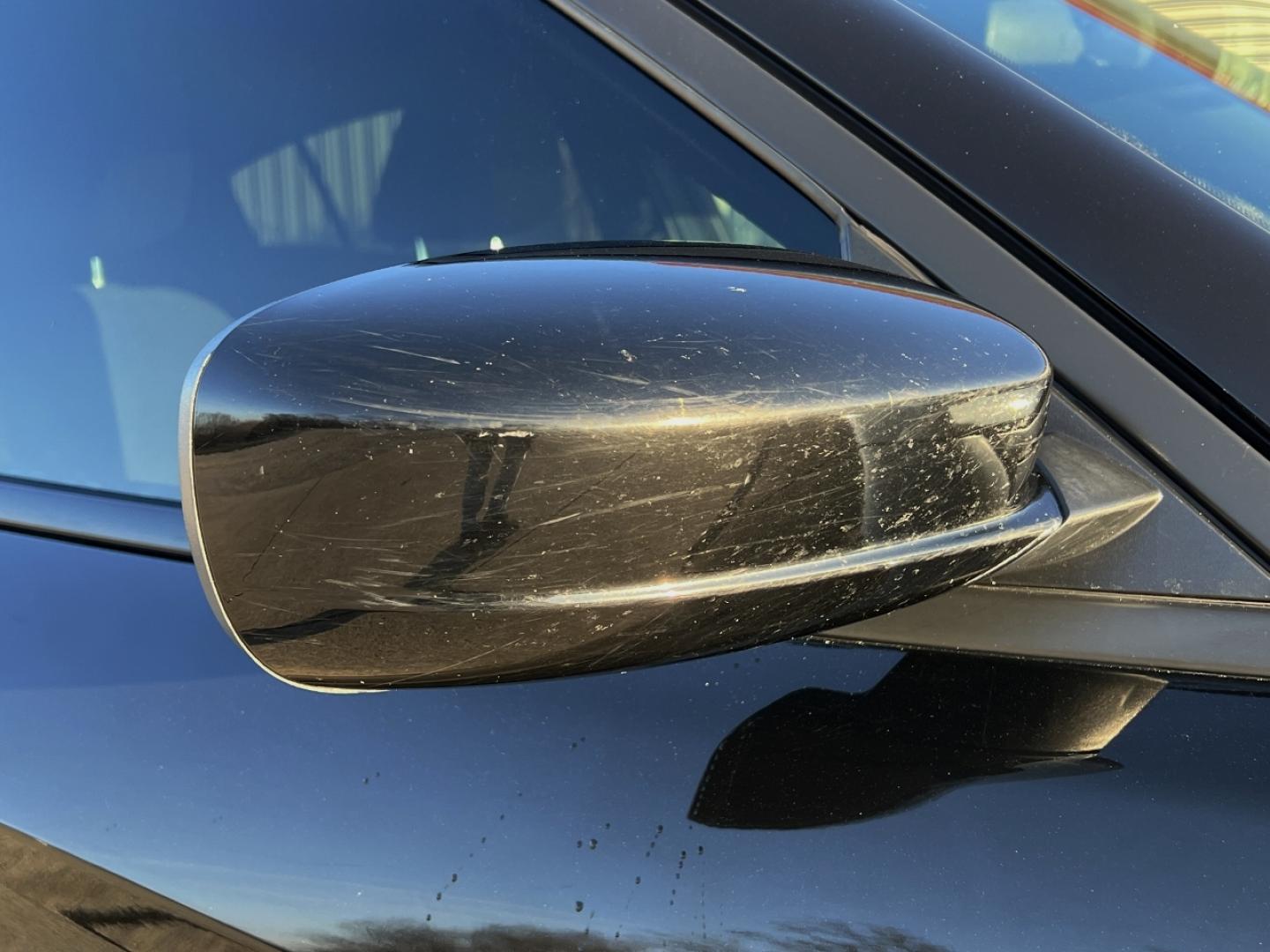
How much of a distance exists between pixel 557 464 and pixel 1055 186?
1.53ft

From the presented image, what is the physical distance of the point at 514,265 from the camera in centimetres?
71

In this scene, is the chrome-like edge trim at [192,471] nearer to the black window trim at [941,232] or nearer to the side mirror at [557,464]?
the side mirror at [557,464]

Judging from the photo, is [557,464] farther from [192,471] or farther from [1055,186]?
[1055,186]

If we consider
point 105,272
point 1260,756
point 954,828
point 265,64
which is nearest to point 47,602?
point 105,272

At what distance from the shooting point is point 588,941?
74 cm

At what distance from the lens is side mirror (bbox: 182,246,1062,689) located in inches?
24.4

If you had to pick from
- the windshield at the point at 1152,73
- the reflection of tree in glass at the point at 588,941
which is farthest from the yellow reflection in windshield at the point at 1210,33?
the reflection of tree in glass at the point at 588,941

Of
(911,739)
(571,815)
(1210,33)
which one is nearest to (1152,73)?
(1210,33)

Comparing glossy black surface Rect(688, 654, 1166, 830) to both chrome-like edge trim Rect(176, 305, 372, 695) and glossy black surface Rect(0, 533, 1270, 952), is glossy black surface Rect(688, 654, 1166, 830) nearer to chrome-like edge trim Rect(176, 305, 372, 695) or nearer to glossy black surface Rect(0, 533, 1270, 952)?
glossy black surface Rect(0, 533, 1270, 952)

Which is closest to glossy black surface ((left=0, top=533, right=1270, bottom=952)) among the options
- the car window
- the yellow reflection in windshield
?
the car window

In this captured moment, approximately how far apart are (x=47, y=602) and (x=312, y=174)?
0.46 meters

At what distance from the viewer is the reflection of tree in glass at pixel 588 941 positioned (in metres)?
0.70

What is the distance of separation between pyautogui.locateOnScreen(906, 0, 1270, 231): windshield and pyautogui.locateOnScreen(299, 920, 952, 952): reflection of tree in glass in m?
0.57

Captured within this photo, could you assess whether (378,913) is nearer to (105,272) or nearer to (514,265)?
(514,265)
